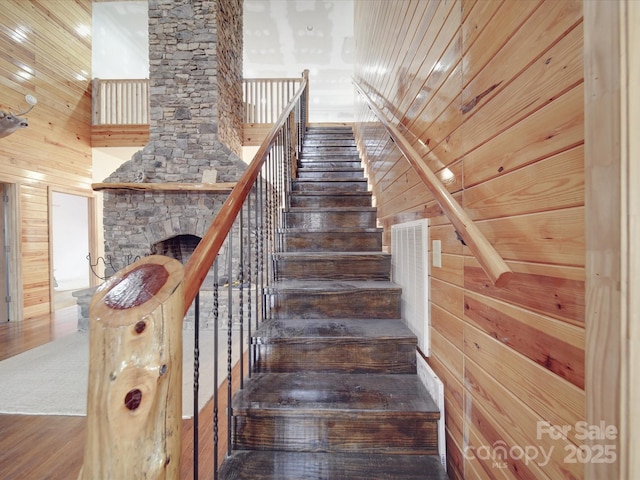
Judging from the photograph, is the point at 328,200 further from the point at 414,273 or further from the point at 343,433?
the point at 343,433

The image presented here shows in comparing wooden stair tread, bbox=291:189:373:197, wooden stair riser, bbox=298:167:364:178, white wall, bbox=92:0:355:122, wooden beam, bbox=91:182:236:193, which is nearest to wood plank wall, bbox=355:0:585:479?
wooden stair tread, bbox=291:189:373:197

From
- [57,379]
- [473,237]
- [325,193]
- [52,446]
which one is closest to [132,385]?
[473,237]

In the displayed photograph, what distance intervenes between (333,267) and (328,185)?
1237 mm

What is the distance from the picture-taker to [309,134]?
4.53m

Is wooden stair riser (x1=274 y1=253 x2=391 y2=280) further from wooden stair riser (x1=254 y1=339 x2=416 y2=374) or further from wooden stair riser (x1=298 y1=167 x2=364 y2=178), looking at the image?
wooden stair riser (x1=298 y1=167 x2=364 y2=178)

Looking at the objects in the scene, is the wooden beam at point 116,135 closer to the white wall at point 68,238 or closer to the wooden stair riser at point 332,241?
the white wall at point 68,238

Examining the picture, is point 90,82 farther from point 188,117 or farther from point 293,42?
point 293,42

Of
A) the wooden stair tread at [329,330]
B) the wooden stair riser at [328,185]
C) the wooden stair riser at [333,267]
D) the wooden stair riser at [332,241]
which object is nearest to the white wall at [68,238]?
the wooden stair riser at [328,185]

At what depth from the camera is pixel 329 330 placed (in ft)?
5.10

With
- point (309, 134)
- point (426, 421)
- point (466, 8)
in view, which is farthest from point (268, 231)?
point (309, 134)

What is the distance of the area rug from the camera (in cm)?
195

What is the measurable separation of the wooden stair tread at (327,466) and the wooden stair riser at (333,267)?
42.8 inches

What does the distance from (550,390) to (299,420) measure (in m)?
0.93

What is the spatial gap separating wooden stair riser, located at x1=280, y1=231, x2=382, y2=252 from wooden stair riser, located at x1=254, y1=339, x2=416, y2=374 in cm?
99
